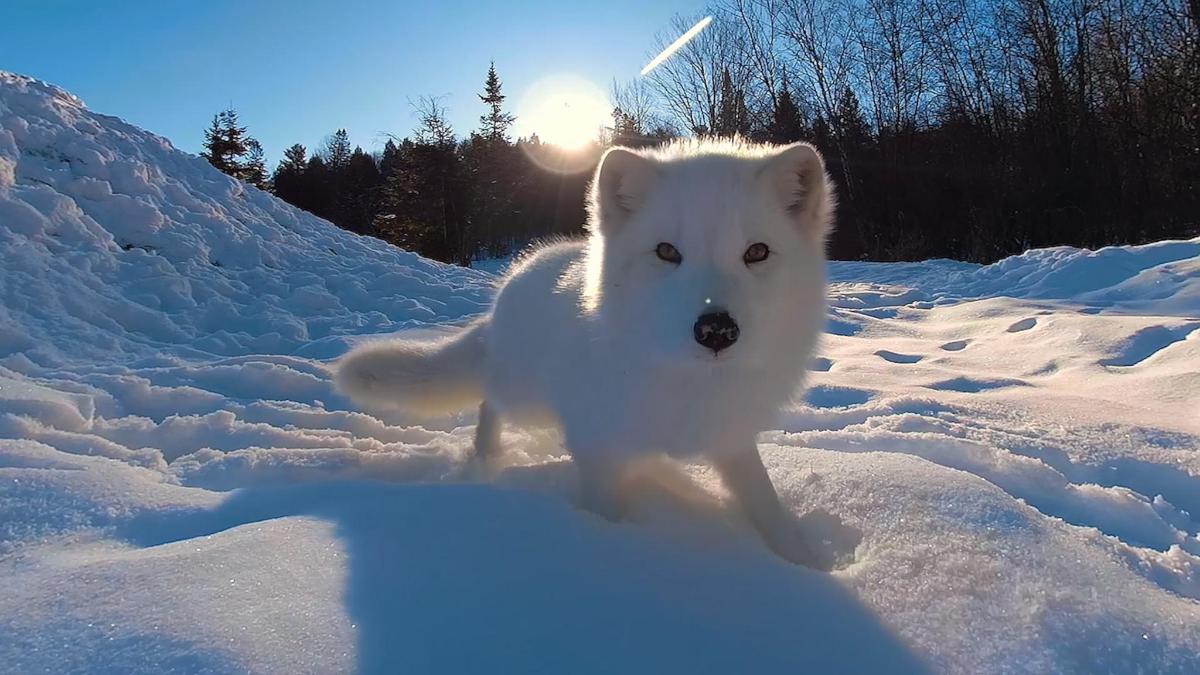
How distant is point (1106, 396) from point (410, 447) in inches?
124

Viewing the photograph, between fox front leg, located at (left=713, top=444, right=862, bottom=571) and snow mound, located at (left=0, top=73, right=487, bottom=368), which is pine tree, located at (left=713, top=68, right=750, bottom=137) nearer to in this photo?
snow mound, located at (left=0, top=73, right=487, bottom=368)

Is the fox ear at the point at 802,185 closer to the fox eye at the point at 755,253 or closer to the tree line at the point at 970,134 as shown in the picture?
the fox eye at the point at 755,253

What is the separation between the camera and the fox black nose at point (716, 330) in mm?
1630

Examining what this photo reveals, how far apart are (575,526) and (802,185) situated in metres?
1.30

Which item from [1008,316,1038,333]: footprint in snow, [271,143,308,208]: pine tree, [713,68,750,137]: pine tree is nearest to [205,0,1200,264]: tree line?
[713,68,750,137]: pine tree

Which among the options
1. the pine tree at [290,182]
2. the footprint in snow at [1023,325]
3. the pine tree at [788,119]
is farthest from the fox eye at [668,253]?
the pine tree at [290,182]

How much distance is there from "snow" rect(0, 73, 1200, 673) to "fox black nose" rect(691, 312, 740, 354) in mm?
558

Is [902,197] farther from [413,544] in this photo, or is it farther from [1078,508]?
[413,544]

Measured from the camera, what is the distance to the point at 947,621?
136 cm

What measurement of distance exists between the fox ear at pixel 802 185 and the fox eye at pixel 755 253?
0.75 ft

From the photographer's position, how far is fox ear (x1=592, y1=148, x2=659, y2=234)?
6.82ft

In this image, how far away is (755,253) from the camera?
6.20 feet

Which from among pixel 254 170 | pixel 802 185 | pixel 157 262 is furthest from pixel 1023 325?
pixel 254 170

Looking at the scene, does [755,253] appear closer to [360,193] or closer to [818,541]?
[818,541]
